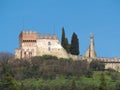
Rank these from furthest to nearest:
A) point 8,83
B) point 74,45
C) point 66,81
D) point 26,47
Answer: point 74,45, point 26,47, point 66,81, point 8,83

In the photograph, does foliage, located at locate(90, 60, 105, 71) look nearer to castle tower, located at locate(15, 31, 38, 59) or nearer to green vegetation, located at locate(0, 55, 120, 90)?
green vegetation, located at locate(0, 55, 120, 90)

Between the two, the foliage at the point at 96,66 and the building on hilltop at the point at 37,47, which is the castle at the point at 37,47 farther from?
the foliage at the point at 96,66

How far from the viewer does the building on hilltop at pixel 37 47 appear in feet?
428

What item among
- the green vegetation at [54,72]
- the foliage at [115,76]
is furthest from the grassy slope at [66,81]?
the foliage at [115,76]

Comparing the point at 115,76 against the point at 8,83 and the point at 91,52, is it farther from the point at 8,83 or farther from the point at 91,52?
the point at 8,83

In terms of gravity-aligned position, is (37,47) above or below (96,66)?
above

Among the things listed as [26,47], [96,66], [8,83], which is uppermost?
[26,47]

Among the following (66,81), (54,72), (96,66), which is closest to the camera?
(66,81)

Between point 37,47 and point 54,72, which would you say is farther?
point 37,47

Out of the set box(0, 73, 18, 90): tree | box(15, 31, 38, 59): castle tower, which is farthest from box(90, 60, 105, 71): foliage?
box(0, 73, 18, 90): tree

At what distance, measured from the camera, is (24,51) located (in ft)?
428

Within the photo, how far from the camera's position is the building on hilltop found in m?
130

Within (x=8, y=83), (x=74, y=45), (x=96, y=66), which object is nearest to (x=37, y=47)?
(x=74, y=45)

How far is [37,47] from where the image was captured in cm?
13062
